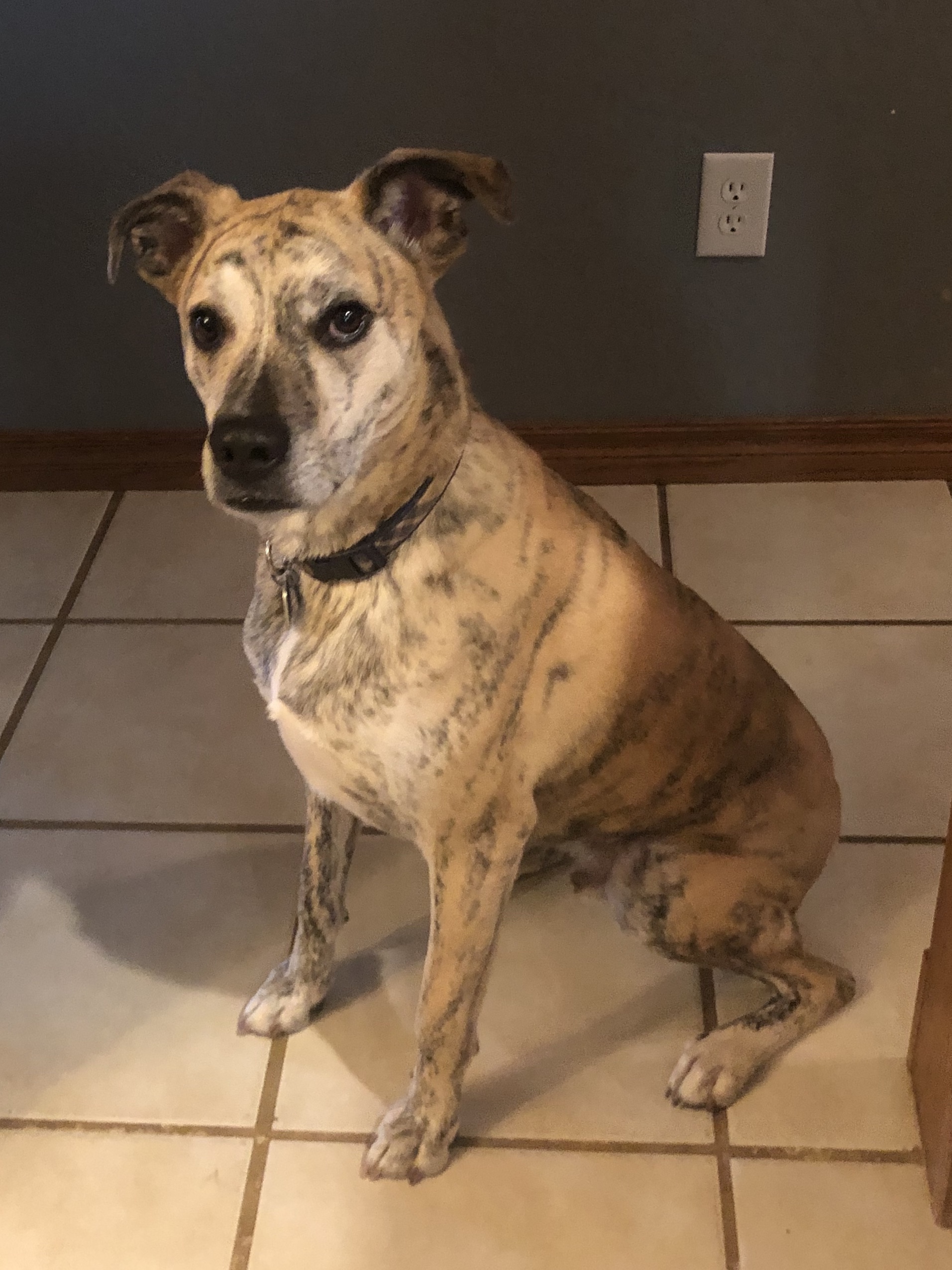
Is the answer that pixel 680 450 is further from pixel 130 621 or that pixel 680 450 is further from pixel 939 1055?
pixel 939 1055

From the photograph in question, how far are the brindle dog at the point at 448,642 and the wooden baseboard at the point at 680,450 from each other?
0.95m

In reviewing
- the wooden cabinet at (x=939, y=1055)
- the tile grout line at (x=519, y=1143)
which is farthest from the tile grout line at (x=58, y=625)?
the wooden cabinet at (x=939, y=1055)

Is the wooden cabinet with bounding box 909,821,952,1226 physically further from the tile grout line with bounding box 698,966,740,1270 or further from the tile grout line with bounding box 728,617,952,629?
the tile grout line with bounding box 728,617,952,629

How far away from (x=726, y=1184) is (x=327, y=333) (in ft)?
3.10

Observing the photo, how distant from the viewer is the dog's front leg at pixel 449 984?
3.58 feet

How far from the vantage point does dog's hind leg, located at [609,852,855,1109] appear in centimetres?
124

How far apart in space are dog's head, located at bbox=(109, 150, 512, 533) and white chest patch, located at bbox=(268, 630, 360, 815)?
158 millimetres

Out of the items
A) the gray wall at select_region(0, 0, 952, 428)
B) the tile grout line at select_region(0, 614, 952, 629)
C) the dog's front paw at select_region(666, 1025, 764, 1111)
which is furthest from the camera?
the tile grout line at select_region(0, 614, 952, 629)

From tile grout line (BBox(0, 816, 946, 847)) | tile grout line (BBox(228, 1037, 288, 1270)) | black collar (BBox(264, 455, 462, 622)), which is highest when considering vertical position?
black collar (BBox(264, 455, 462, 622))

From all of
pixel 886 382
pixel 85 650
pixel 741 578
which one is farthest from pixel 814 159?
pixel 85 650

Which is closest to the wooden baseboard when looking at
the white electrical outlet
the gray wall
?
the gray wall

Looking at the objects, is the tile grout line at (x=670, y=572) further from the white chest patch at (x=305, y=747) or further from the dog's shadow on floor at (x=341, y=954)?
the white chest patch at (x=305, y=747)

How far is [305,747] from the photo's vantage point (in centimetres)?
109

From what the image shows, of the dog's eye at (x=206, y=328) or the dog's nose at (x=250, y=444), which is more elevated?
the dog's eye at (x=206, y=328)
